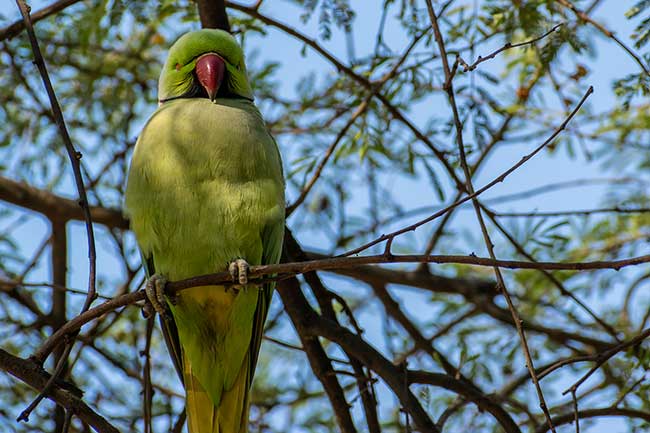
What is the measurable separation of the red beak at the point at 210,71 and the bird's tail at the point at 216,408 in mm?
1160

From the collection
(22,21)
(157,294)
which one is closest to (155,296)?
(157,294)

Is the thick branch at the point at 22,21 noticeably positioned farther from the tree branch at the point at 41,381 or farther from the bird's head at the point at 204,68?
the tree branch at the point at 41,381

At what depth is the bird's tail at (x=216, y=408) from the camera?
3.32m

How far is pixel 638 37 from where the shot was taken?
3.41 meters

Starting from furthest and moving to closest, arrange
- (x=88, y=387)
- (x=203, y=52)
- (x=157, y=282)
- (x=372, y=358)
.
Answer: (x=88, y=387)
(x=203, y=52)
(x=372, y=358)
(x=157, y=282)

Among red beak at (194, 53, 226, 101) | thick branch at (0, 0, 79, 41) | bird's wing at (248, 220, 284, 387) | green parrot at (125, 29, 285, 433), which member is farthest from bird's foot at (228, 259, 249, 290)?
thick branch at (0, 0, 79, 41)

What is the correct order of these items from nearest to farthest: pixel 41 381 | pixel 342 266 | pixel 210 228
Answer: pixel 342 266, pixel 41 381, pixel 210 228

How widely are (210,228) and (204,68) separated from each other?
85cm

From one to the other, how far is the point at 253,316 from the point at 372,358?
1.72 feet

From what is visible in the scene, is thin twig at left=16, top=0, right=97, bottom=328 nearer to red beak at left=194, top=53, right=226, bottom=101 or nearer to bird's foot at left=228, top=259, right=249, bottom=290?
bird's foot at left=228, top=259, right=249, bottom=290

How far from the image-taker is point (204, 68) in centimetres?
361

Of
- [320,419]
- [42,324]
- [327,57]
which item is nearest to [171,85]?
[327,57]

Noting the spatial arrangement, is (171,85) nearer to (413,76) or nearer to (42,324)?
(413,76)

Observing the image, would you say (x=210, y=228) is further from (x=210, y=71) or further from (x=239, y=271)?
(x=210, y=71)
